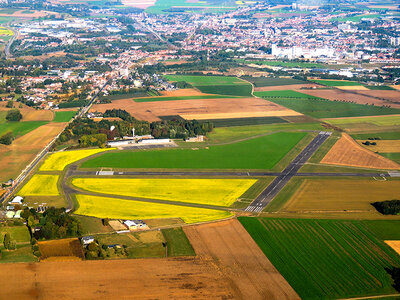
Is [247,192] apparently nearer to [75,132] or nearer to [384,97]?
[75,132]

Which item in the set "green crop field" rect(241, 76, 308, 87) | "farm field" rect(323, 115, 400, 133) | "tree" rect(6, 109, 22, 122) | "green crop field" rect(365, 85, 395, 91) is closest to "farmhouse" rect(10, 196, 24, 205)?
"tree" rect(6, 109, 22, 122)

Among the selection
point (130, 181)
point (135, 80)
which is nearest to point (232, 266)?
point (130, 181)

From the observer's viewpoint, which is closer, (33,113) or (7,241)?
(7,241)

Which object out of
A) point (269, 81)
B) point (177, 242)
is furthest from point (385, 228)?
point (269, 81)

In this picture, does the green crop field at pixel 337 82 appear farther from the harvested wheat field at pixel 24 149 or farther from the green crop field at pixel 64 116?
the harvested wheat field at pixel 24 149

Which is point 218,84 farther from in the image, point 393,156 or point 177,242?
point 177,242

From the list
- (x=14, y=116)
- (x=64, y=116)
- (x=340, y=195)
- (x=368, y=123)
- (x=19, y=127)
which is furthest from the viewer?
(x=64, y=116)
